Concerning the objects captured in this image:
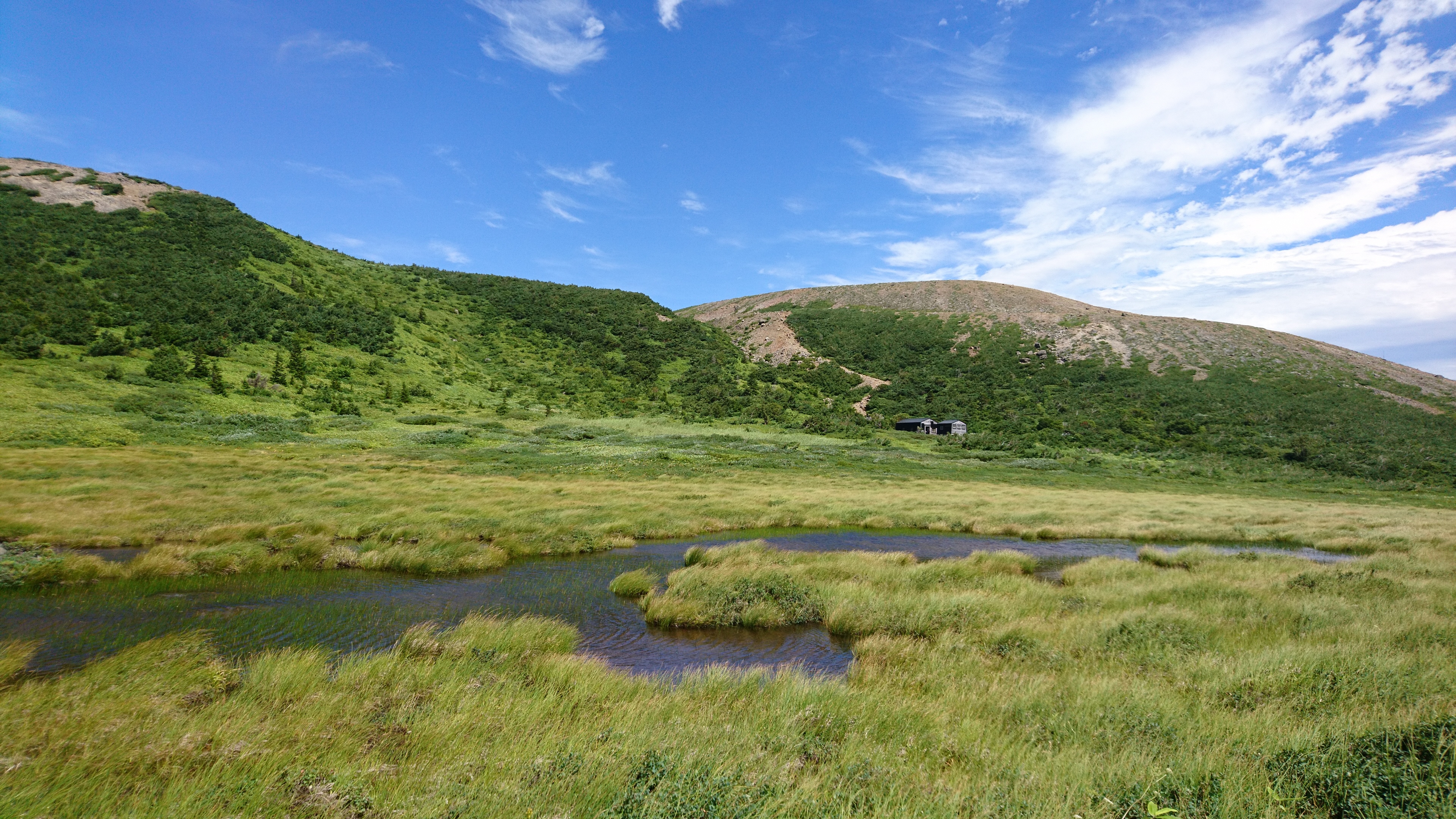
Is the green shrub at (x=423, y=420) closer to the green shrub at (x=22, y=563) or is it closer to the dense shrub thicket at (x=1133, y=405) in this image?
the green shrub at (x=22, y=563)

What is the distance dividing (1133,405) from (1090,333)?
113 feet

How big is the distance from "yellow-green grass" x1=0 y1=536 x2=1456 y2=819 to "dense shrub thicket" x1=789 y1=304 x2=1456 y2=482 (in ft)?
223

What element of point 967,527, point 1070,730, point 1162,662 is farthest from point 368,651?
point 967,527

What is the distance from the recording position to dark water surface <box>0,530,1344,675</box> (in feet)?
36.7

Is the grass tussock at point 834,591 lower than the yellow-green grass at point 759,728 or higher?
lower

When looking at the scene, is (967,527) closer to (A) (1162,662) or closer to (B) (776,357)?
(A) (1162,662)

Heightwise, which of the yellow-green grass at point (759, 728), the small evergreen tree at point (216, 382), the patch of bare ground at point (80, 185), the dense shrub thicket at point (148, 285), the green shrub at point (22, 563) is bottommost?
the green shrub at point (22, 563)

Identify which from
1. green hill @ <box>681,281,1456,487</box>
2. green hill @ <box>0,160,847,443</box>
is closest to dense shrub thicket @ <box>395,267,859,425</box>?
green hill @ <box>0,160,847,443</box>

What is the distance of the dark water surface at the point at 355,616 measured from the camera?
11.2 metres

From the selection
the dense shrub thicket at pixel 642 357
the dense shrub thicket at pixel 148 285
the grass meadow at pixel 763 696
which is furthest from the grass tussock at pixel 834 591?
the dense shrub thicket at pixel 148 285

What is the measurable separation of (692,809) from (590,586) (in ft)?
42.5

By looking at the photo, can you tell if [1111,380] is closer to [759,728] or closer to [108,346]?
[759,728]

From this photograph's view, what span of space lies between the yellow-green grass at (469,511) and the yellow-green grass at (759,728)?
9124 millimetres

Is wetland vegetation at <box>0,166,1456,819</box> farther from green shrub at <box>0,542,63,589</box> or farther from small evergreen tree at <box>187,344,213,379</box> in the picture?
small evergreen tree at <box>187,344,213,379</box>
